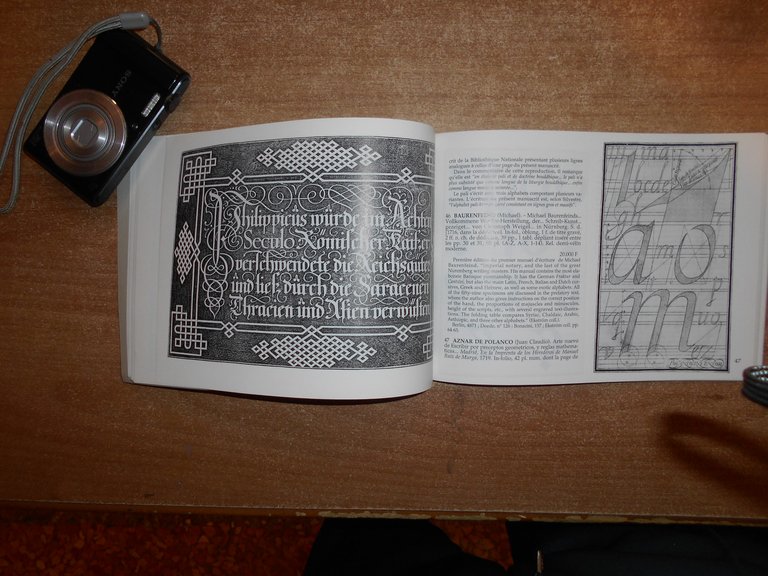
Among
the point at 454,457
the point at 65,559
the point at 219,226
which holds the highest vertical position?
the point at 219,226

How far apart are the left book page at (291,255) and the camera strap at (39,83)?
10cm

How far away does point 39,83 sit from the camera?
49 cm

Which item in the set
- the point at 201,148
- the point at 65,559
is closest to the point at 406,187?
the point at 201,148

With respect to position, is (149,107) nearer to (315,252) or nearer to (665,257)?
(315,252)

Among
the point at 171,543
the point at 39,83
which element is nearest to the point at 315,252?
the point at 39,83

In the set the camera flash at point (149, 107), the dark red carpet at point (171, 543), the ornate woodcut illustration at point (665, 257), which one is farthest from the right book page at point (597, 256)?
the dark red carpet at point (171, 543)

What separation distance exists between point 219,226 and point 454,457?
29 centimetres

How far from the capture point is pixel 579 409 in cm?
49

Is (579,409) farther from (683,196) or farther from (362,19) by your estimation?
(362,19)

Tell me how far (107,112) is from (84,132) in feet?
0.09

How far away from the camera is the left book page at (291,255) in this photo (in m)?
0.44

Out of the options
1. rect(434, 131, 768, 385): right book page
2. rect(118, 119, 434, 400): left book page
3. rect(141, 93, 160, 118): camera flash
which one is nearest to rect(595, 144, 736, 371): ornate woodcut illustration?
rect(434, 131, 768, 385): right book page

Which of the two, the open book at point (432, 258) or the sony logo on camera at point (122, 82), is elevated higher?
the sony logo on camera at point (122, 82)

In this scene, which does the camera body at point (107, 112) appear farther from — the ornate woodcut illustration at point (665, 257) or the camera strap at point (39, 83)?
the ornate woodcut illustration at point (665, 257)
